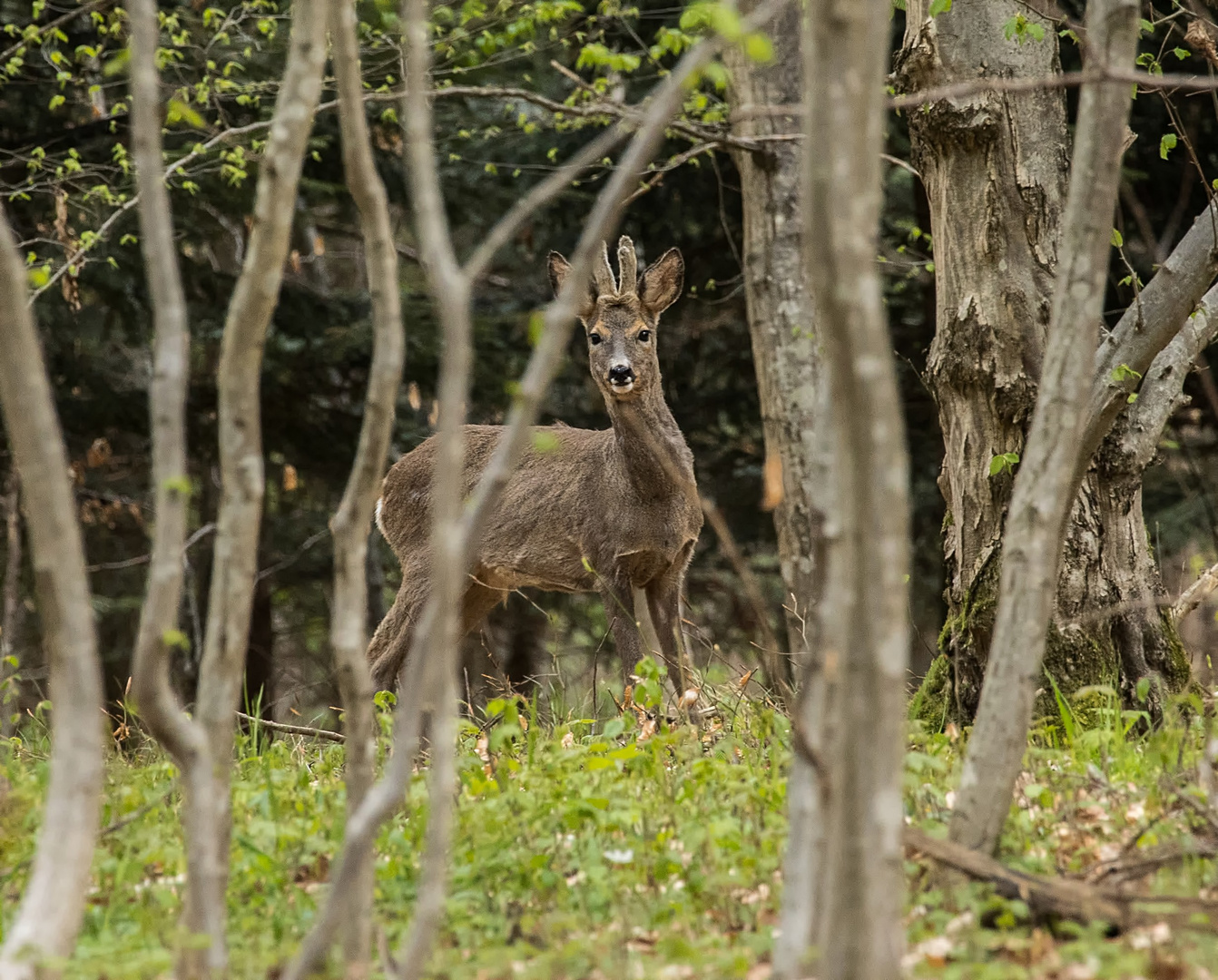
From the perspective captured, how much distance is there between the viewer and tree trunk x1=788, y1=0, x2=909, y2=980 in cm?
255

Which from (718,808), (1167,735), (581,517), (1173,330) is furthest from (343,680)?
(581,517)

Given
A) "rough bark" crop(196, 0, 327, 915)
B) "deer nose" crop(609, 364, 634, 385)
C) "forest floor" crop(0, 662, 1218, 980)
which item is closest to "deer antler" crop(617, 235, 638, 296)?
"deer nose" crop(609, 364, 634, 385)

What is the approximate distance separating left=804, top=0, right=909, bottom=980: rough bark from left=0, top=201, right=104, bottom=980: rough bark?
5.19 feet

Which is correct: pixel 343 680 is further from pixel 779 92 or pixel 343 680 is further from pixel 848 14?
pixel 779 92

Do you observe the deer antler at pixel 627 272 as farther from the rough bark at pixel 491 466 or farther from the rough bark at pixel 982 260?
the rough bark at pixel 491 466

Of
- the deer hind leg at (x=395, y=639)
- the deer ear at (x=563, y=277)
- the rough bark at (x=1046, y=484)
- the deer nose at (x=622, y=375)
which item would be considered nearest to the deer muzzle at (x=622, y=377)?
the deer nose at (x=622, y=375)

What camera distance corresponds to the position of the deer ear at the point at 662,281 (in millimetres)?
7953

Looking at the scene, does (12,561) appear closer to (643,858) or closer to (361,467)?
(643,858)

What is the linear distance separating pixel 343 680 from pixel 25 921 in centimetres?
84

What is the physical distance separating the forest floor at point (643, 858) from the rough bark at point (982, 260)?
0.77m

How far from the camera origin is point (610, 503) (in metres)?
7.98

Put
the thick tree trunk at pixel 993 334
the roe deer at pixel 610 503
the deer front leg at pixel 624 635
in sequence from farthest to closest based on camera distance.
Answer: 1. the roe deer at pixel 610 503
2. the deer front leg at pixel 624 635
3. the thick tree trunk at pixel 993 334

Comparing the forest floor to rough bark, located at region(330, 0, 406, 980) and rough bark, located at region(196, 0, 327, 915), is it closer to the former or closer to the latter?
rough bark, located at region(330, 0, 406, 980)

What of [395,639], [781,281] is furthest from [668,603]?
[781,281]
